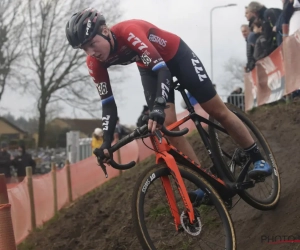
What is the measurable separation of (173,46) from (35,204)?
25.5 feet

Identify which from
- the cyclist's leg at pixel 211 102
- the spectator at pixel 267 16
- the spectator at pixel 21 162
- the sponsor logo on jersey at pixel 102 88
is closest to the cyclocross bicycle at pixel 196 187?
the cyclist's leg at pixel 211 102

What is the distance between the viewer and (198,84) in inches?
195

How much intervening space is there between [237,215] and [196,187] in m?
1.60

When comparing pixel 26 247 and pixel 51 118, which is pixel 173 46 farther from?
pixel 51 118

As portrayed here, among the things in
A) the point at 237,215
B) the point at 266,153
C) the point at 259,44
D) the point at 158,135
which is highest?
the point at 259,44

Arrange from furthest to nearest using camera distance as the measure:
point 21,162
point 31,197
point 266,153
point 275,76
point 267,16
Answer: point 21,162, point 31,197, point 275,76, point 267,16, point 266,153

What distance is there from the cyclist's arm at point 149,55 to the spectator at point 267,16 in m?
6.44

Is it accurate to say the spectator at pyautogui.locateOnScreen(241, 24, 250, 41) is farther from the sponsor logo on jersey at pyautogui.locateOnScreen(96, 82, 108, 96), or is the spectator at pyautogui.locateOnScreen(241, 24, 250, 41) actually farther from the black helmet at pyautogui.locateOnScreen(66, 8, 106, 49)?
the black helmet at pyautogui.locateOnScreen(66, 8, 106, 49)

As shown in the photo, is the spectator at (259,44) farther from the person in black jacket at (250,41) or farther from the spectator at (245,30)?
the spectator at (245,30)

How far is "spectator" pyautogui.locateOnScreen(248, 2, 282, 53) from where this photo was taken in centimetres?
1047

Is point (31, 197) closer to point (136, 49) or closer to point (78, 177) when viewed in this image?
point (78, 177)

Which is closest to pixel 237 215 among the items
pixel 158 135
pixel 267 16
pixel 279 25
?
pixel 158 135

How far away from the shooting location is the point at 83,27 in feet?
14.6

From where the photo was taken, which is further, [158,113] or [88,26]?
[88,26]
